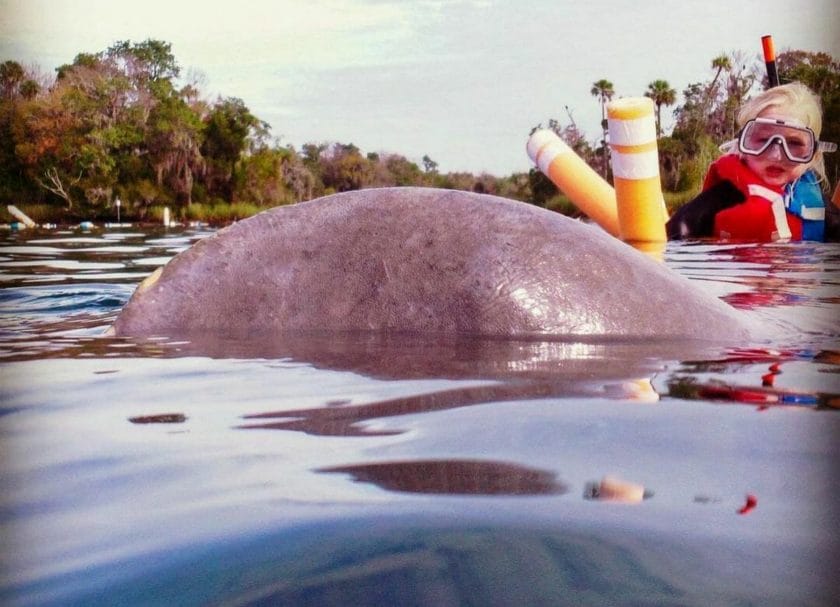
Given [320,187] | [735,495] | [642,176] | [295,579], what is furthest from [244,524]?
[320,187]

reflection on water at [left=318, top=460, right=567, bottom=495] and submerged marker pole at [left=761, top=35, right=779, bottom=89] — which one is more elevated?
submerged marker pole at [left=761, top=35, right=779, bottom=89]

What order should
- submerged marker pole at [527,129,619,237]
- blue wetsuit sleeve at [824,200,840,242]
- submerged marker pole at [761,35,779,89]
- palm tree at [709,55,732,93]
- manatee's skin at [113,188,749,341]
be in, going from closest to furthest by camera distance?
1. manatee's skin at [113,188,749,341]
2. blue wetsuit sleeve at [824,200,840,242]
3. submerged marker pole at [761,35,779,89]
4. submerged marker pole at [527,129,619,237]
5. palm tree at [709,55,732,93]

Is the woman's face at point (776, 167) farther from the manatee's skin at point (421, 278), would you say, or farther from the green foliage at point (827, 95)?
the manatee's skin at point (421, 278)

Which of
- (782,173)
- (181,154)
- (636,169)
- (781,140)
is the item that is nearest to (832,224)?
(782,173)

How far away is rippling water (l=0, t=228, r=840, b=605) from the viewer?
87 cm

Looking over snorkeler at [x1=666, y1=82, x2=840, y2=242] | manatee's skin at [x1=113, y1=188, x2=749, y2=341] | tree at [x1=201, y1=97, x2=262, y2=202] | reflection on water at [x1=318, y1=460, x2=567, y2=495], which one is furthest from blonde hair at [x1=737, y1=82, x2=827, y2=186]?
tree at [x1=201, y1=97, x2=262, y2=202]

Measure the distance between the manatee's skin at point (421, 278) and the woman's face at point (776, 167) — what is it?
6521 millimetres

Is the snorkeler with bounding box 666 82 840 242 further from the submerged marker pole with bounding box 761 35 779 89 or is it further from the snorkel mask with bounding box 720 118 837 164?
the submerged marker pole with bounding box 761 35 779 89

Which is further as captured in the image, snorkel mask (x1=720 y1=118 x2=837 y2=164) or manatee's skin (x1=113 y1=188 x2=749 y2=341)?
snorkel mask (x1=720 y1=118 x2=837 y2=164)

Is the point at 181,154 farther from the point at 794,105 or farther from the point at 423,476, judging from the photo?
the point at 423,476

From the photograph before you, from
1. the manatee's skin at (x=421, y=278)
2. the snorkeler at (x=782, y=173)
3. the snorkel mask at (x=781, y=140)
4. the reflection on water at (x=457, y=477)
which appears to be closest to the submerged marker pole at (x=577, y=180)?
the snorkeler at (x=782, y=173)

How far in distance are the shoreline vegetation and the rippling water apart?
12.7 m

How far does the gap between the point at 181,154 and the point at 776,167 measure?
31083 millimetres

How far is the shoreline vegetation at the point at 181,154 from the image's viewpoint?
1869cm
